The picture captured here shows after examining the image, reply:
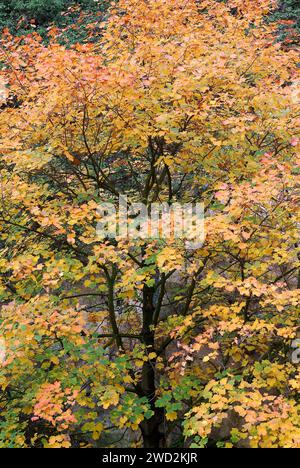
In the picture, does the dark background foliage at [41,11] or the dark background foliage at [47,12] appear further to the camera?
the dark background foliage at [41,11]

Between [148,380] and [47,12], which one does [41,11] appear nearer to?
[47,12]

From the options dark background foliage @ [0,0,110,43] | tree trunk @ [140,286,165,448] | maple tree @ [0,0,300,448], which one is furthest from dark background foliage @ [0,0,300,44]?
tree trunk @ [140,286,165,448]

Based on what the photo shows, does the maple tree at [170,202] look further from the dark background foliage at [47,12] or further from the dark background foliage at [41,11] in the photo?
the dark background foliage at [41,11]

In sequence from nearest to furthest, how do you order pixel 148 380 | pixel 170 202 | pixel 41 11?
pixel 170 202
pixel 148 380
pixel 41 11

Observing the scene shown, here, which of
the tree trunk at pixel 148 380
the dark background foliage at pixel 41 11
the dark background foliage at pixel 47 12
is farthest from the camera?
the dark background foliage at pixel 41 11

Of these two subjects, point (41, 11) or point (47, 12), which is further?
point (47, 12)

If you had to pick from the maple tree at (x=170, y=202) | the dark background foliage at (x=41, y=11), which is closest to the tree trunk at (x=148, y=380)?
the maple tree at (x=170, y=202)

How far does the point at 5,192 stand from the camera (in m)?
6.73

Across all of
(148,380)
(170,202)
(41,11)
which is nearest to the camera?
(170,202)

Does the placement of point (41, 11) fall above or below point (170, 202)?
above

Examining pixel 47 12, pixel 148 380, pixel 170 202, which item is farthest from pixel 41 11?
pixel 148 380

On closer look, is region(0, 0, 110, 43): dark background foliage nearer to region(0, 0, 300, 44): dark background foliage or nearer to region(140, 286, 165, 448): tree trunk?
region(0, 0, 300, 44): dark background foliage

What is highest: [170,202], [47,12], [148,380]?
[47,12]

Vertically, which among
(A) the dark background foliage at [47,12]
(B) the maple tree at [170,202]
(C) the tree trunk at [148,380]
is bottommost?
(C) the tree trunk at [148,380]
